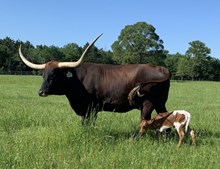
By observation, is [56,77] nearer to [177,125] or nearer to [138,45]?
[177,125]

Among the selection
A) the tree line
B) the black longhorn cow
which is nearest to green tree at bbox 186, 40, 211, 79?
the tree line

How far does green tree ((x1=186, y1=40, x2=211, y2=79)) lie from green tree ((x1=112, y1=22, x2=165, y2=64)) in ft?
87.6

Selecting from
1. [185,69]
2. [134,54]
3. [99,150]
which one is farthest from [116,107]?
[185,69]

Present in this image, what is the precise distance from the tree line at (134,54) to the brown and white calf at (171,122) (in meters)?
69.1

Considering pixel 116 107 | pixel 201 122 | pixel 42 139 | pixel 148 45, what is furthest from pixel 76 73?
pixel 148 45

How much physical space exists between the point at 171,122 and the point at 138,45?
91143mm

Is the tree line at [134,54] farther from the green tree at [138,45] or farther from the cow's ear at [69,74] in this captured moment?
the cow's ear at [69,74]

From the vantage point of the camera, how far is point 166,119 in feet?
29.3

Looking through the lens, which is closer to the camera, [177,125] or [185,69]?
[177,125]

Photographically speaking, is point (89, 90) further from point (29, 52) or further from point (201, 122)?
point (29, 52)

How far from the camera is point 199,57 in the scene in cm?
12762

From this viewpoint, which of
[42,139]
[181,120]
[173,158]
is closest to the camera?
[173,158]

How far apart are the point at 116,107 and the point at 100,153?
9.16 feet

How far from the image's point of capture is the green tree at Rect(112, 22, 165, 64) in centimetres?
9731
